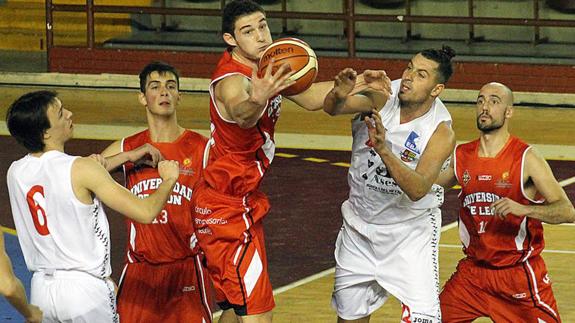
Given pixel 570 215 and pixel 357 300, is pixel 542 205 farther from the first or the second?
pixel 357 300

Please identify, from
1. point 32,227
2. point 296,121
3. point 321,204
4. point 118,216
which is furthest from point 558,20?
point 32,227

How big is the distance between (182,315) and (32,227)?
64.2 inches

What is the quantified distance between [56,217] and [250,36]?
1.61 metres

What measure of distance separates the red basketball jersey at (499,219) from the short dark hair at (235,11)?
5.91 feet

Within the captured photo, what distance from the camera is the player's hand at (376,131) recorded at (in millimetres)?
7680

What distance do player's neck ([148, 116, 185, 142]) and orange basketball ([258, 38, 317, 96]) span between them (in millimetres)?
1178

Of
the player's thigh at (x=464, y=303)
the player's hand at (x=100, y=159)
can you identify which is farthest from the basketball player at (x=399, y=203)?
the player's hand at (x=100, y=159)

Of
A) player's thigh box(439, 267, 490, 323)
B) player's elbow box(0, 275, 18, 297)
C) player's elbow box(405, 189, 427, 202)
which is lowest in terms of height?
player's thigh box(439, 267, 490, 323)

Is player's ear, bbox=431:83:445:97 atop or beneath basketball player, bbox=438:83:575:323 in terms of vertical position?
atop

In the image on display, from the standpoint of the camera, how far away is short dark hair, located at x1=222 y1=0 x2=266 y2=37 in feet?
25.8

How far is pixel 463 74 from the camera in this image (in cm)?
1947

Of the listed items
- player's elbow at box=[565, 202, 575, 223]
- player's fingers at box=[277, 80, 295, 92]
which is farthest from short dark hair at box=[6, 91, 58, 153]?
player's elbow at box=[565, 202, 575, 223]

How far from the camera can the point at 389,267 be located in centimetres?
845

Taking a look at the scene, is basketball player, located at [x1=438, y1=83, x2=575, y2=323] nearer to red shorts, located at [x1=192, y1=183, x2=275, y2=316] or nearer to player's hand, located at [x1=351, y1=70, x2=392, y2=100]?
player's hand, located at [x1=351, y1=70, x2=392, y2=100]
